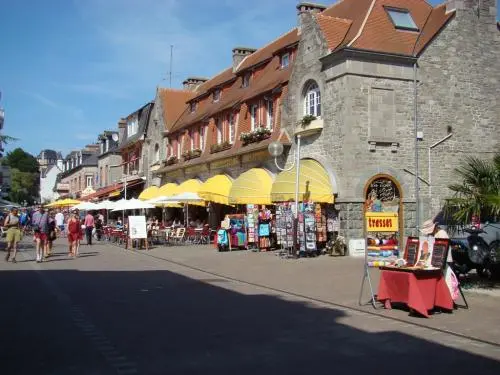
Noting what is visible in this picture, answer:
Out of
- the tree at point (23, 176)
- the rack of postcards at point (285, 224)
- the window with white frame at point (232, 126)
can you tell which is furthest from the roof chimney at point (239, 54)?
the tree at point (23, 176)

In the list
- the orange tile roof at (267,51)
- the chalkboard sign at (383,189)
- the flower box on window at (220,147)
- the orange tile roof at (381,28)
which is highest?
the orange tile roof at (267,51)

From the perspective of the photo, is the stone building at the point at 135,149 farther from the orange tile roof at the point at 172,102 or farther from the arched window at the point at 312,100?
the arched window at the point at 312,100

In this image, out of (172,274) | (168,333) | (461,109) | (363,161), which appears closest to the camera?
(168,333)

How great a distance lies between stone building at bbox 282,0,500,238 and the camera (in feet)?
68.8

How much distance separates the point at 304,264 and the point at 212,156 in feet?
48.8

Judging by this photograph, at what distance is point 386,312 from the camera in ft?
33.2

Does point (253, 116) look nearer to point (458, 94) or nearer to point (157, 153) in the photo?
point (458, 94)

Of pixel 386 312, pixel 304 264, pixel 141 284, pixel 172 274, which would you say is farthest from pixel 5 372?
pixel 304 264

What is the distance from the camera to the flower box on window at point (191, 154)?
34.6 meters

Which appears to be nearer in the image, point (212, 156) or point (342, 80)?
point (342, 80)

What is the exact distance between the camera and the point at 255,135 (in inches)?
1062

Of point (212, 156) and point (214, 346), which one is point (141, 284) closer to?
point (214, 346)

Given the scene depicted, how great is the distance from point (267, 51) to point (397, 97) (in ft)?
43.8

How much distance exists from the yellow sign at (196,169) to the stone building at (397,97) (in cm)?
999
